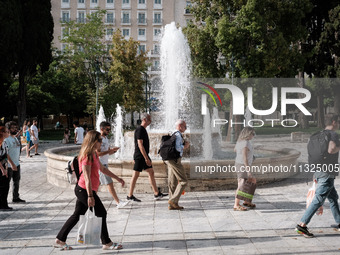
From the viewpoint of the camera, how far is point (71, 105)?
155 feet

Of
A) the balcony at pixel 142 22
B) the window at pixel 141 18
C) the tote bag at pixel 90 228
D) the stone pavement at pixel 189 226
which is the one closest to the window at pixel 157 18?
the balcony at pixel 142 22

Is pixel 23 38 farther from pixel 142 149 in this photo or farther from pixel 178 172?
pixel 178 172

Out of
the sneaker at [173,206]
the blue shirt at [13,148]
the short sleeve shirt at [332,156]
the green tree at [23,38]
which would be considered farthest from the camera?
the green tree at [23,38]

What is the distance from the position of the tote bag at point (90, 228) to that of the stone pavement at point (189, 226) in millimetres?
412

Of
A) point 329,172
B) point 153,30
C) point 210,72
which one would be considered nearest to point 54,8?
point 153,30

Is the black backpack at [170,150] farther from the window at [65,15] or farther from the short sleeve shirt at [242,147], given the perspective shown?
the window at [65,15]

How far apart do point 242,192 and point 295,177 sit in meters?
4.46

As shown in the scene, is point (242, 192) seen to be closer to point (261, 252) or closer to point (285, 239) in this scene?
point (285, 239)

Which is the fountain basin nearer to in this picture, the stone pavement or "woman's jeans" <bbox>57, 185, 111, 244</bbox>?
the stone pavement

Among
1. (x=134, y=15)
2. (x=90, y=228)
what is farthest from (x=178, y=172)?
(x=134, y=15)

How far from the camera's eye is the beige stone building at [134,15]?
70.4 meters

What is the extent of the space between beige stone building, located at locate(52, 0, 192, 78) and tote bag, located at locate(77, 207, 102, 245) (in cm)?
6559

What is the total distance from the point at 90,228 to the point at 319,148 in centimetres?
335

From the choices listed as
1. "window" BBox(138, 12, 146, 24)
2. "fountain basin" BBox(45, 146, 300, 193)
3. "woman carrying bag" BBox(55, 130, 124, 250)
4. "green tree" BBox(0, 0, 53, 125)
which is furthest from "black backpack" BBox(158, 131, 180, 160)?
"window" BBox(138, 12, 146, 24)
